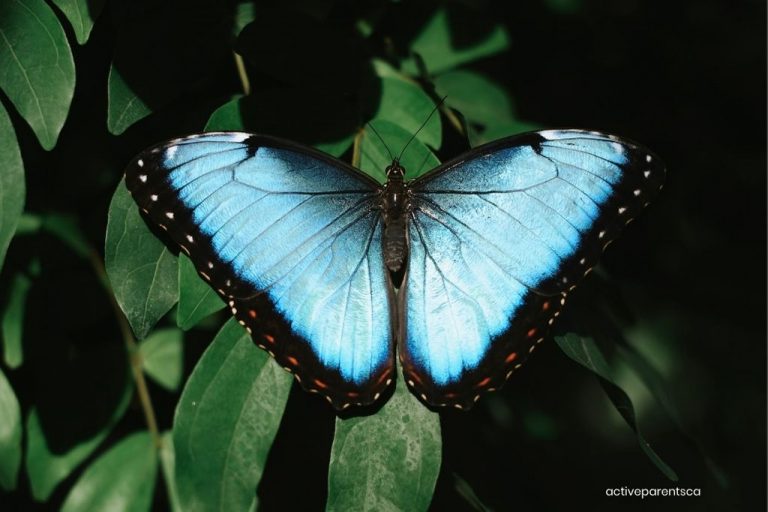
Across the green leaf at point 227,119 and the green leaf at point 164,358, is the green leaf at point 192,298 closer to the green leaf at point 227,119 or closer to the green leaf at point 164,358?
the green leaf at point 227,119

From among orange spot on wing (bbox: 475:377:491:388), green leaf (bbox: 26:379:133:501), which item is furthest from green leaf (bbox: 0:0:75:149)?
orange spot on wing (bbox: 475:377:491:388)

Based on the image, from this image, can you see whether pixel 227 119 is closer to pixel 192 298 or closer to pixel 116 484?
pixel 192 298

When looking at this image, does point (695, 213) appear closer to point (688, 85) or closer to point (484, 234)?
point (688, 85)

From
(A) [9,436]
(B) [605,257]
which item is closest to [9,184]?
(A) [9,436]

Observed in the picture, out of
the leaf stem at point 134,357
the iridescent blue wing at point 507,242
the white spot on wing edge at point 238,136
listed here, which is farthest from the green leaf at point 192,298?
the leaf stem at point 134,357

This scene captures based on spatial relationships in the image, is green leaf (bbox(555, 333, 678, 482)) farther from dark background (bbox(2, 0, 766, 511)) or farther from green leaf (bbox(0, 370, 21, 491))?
green leaf (bbox(0, 370, 21, 491))

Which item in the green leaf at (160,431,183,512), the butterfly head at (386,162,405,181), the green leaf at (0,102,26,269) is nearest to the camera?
the green leaf at (0,102,26,269)
